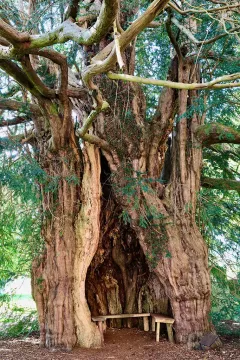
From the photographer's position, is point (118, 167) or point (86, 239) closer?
point (86, 239)

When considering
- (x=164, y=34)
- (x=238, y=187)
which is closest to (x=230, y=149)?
(x=238, y=187)

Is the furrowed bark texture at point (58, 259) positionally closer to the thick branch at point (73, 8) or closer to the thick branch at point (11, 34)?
the thick branch at point (73, 8)

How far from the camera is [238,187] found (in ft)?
19.9

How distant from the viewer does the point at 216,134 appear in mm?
5695

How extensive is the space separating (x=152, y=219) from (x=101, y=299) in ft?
5.94

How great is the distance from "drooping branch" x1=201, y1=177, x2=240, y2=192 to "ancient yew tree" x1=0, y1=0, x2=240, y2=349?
2cm

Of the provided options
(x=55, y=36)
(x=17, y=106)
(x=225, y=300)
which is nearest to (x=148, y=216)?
(x=225, y=300)

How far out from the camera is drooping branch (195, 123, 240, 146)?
5.48 m

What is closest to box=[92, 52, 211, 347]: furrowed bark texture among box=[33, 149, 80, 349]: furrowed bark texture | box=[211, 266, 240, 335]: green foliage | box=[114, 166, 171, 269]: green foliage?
box=[114, 166, 171, 269]: green foliage

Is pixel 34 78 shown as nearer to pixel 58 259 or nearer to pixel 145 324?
pixel 58 259

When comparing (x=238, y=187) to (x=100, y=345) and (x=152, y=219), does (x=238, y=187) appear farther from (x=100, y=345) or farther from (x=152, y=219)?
(x=100, y=345)

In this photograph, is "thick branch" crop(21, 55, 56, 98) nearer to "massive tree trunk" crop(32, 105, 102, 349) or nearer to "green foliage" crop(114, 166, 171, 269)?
"massive tree trunk" crop(32, 105, 102, 349)

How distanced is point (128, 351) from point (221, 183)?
2844mm

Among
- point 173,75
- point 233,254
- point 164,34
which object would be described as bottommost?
point 233,254
